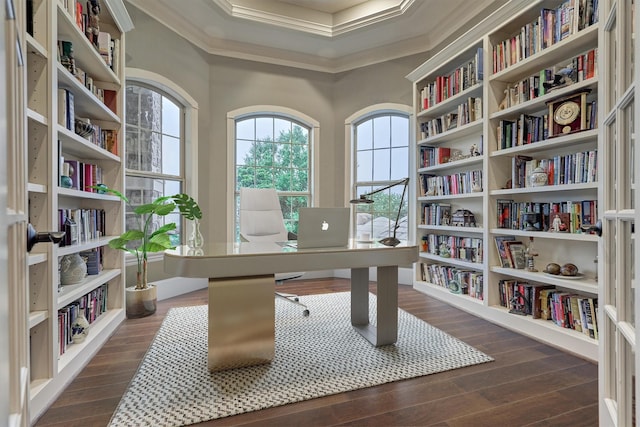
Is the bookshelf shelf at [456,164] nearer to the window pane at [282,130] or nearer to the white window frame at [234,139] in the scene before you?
the white window frame at [234,139]

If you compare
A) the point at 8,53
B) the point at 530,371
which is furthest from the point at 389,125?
the point at 8,53

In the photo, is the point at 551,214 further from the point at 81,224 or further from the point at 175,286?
the point at 175,286

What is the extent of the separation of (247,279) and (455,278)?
2.29 m

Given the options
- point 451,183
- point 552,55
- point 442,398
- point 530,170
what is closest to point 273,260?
point 442,398

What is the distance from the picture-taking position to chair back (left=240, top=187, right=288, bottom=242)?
303 centimetres

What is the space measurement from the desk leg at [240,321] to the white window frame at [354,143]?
2.47 metres

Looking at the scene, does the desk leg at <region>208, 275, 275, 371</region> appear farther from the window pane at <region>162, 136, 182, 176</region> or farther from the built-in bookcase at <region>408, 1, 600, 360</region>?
the window pane at <region>162, 136, 182, 176</region>

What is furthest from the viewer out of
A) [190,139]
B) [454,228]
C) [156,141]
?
[190,139]

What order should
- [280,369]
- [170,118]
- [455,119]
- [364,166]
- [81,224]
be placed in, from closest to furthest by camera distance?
[280,369] < [81,224] < [455,119] < [170,118] < [364,166]

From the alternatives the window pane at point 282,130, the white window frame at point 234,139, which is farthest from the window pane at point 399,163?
the window pane at point 282,130

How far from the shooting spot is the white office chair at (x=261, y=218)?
302 cm

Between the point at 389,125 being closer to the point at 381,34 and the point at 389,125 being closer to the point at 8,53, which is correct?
the point at 381,34

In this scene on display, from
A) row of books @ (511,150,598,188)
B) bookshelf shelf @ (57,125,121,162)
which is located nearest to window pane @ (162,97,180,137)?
bookshelf shelf @ (57,125,121,162)

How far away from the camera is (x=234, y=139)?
13.7 feet
